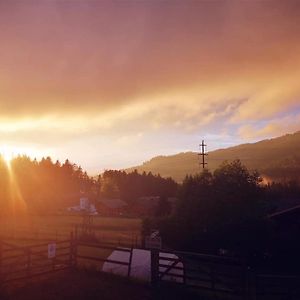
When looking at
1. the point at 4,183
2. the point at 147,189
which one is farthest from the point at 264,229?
the point at 147,189

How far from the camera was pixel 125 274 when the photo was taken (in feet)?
65.9

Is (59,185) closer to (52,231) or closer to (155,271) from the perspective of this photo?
(52,231)

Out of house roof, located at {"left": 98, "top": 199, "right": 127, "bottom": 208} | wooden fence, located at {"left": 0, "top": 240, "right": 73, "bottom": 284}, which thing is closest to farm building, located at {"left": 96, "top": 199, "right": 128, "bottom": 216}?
house roof, located at {"left": 98, "top": 199, "right": 127, "bottom": 208}

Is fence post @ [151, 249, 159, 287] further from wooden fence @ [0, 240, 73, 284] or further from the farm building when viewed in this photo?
the farm building

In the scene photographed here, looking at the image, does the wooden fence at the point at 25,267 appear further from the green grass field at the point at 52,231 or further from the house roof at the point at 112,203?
the house roof at the point at 112,203

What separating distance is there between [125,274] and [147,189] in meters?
117

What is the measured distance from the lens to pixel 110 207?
105m

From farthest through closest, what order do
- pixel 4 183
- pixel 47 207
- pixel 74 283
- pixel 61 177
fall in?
pixel 61 177
pixel 47 207
pixel 4 183
pixel 74 283

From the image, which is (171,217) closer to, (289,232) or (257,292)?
(289,232)

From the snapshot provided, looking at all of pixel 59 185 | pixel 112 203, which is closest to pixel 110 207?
pixel 112 203

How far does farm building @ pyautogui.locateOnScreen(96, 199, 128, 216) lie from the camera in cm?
10488

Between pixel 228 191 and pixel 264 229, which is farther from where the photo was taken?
pixel 228 191

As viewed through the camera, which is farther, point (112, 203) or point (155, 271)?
point (112, 203)

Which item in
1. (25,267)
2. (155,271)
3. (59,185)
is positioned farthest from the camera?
(59,185)
